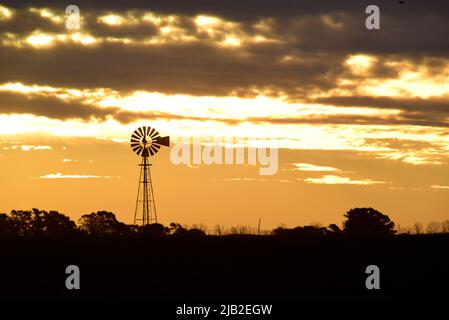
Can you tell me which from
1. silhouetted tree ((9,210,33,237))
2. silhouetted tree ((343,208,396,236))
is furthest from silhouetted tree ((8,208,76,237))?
silhouetted tree ((343,208,396,236))

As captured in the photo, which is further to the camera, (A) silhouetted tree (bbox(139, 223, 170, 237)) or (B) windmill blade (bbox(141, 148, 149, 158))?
(B) windmill blade (bbox(141, 148, 149, 158))

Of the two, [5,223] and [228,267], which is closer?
[228,267]

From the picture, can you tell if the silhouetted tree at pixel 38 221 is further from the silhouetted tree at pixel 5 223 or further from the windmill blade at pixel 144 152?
the windmill blade at pixel 144 152

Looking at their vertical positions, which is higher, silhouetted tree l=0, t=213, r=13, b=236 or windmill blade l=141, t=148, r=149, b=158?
windmill blade l=141, t=148, r=149, b=158

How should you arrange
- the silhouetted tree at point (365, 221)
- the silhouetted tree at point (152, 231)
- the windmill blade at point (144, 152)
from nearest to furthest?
the silhouetted tree at point (152, 231)
the windmill blade at point (144, 152)
the silhouetted tree at point (365, 221)

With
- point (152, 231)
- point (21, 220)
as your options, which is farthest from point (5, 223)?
point (152, 231)

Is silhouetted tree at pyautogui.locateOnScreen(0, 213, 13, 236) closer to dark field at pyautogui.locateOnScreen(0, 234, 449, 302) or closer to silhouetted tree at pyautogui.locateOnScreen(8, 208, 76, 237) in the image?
silhouetted tree at pyautogui.locateOnScreen(8, 208, 76, 237)

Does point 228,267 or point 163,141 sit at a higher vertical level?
point 163,141

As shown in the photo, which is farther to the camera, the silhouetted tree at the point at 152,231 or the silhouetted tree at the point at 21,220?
the silhouetted tree at the point at 21,220

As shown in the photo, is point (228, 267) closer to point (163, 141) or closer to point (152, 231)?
point (152, 231)

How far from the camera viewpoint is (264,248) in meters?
48.9

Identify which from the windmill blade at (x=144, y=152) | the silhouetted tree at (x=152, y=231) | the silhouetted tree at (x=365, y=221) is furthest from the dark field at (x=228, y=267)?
the silhouetted tree at (x=365, y=221)

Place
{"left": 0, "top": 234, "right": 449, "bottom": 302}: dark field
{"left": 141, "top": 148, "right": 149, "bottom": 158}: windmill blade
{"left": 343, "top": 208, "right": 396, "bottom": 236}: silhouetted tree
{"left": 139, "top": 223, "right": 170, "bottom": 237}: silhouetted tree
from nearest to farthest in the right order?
{"left": 0, "top": 234, "right": 449, "bottom": 302}: dark field
{"left": 139, "top": 223, "right": 170, "bottom": 237}: silhouetted tree
{"left": 141, "top": 148, "right": 149, "bottom": 158}: windmill blade
{"left": 343, "top": 208, "right": 396, "bottom": 236}: silhouetted tree

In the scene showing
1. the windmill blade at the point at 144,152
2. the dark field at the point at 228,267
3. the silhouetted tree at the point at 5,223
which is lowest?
the dark field at the point at 228,267
